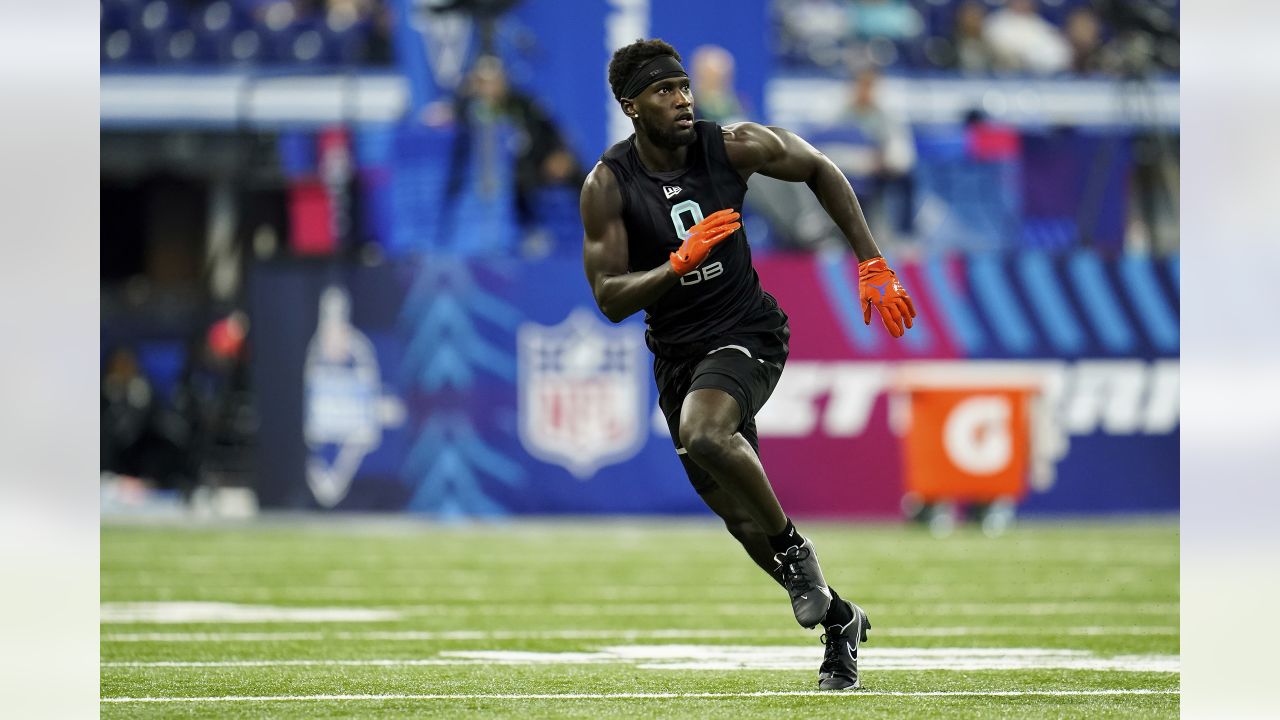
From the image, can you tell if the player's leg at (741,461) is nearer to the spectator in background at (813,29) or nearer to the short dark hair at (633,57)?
the short dark hair at (633,57)

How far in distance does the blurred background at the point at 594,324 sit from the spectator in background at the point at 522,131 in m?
0.02

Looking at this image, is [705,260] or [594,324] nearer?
[705,260]

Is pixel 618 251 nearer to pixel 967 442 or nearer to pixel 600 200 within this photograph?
pixel 600 200

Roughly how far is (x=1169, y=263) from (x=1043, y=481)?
6.65ft

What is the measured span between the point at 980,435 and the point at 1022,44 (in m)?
6.66

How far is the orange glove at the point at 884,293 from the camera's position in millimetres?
5496

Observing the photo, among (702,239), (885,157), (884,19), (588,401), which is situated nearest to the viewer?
(702,239)

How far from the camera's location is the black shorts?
5.49 m

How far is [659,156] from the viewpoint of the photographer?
18.6 ft

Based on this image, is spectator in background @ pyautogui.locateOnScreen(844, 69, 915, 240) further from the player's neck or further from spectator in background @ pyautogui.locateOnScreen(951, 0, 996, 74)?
the player's neck

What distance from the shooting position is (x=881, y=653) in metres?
6.63

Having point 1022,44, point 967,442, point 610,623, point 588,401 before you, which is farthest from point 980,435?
point 1022,44
